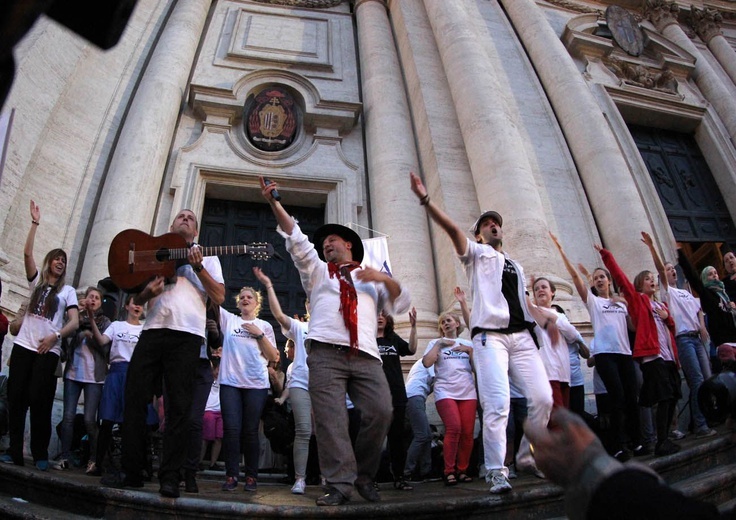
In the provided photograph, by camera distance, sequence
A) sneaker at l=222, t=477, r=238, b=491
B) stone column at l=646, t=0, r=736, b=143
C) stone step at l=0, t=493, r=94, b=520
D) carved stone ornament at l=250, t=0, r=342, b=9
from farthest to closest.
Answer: stone column at l=646, t=0, r=736, b=143 → carved stone ornament at l=250, t=0, r=342, b=9 → sneaker at l=222, t=477, r=238, b=491 → stone step at l=0, t=493, r=94, b=520

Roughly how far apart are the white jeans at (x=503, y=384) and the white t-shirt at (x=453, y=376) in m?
1.02

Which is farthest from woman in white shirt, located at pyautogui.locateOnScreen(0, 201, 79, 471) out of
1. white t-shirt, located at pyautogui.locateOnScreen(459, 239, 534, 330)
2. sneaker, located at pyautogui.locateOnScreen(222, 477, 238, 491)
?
white t-shirt, located at pyautogui.locateOnScreen(459, 239, 534, 330)

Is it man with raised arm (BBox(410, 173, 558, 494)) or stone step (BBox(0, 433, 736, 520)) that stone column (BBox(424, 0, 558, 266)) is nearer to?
man with raised arm (BBox(410, 173, 558, 494))

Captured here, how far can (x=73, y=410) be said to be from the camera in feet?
16.5

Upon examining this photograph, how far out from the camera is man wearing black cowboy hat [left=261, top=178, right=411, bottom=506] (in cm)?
312

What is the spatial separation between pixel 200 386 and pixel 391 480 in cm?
214

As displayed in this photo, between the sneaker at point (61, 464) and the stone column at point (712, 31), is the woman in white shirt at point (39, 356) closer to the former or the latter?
the sneaker at point (61, 464)

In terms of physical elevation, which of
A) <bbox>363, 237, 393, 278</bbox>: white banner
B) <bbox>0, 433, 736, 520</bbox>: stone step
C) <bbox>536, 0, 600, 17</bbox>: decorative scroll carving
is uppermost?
<bbox>536, 0, 600, 17</bbox>: decorative scroll carving

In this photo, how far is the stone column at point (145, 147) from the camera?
8.59m

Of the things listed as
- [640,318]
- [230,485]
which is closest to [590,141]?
[640,318]

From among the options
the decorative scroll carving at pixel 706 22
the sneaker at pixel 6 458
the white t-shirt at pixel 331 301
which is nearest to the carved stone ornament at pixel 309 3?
the decorative scroll carving at pixel 706 22

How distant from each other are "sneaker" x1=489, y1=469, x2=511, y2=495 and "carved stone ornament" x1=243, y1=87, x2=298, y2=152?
28.6 feet

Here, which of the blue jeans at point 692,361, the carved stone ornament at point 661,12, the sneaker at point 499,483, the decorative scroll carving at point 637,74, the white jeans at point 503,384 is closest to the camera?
the sneaker at point 499,483

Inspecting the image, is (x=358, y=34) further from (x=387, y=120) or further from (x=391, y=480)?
(x=391, y=480)
